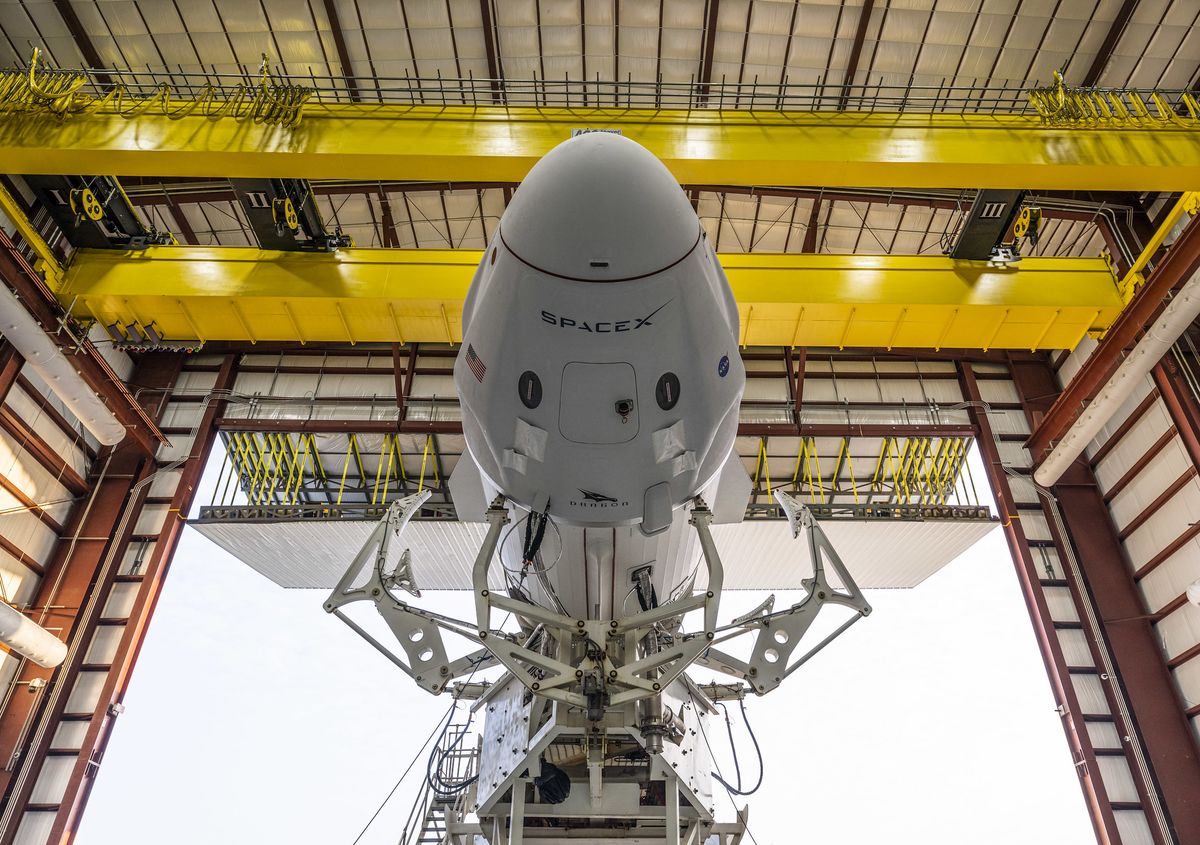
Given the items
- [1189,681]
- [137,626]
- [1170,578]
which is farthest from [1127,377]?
[137,626]

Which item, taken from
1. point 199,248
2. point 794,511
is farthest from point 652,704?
point 199,248

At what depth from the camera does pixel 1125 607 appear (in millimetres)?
17844

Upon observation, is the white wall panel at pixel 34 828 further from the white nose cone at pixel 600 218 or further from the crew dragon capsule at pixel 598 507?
the white nose cone at pixel 600 218

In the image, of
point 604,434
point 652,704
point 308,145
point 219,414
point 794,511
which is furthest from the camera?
point 219,414

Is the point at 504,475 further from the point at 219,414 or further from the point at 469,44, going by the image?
the point at 219,414

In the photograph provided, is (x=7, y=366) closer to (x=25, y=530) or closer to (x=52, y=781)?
(x=25, y=530)

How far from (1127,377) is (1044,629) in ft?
19.7

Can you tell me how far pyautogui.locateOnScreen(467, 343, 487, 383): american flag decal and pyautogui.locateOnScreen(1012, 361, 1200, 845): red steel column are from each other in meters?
17.9

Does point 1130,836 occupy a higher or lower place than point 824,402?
lower

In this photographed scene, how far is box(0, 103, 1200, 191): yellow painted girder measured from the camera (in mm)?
11609

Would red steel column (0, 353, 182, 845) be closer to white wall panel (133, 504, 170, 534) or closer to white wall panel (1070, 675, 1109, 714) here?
white wall panel (133, 504, 170, 534)

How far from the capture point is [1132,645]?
56.8 feet

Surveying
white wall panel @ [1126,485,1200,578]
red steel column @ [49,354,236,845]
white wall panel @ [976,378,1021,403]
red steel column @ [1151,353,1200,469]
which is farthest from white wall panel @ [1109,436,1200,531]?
red steel column @ [49,354,236,845]

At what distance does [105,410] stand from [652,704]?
14.8 m
